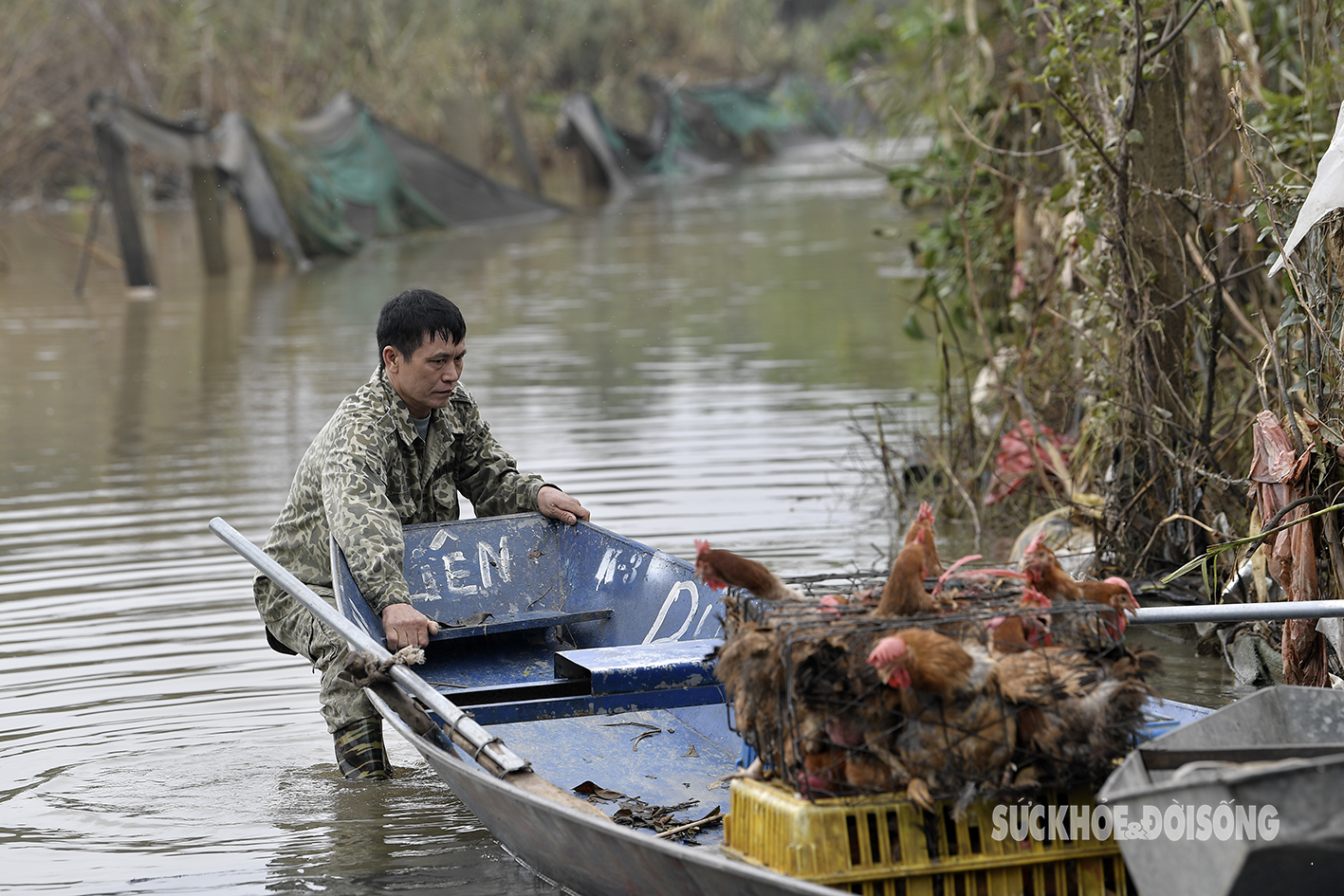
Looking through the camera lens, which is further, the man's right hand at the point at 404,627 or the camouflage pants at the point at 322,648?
the camouflage pants at the point at 322,648

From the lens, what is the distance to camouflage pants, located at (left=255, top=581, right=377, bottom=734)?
5.25m

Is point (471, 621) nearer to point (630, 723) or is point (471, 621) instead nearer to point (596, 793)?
point (630, 723)

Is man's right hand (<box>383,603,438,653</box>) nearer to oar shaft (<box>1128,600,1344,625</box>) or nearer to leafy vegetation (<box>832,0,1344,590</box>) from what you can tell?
oar shaft (<box>1128,600,1344,625</box>)

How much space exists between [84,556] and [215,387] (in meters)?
5.28

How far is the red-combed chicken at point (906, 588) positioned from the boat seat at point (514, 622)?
2389 millimetres

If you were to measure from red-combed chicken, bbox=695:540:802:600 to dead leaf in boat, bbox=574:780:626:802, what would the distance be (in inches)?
39.1

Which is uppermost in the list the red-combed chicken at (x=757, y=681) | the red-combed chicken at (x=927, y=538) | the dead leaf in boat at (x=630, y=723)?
the red-combed chicken at (x=927, y=538)

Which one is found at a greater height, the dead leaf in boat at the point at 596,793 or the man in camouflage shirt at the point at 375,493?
the man in camouflage shirt at the point at 375,493

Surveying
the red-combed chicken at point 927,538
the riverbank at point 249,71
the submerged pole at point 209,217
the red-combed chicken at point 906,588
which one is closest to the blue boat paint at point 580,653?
the red-combed chicken at point 927,538

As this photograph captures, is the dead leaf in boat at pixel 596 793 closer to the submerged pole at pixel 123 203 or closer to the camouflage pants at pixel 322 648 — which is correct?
the camouflage pants at pixel 322 648

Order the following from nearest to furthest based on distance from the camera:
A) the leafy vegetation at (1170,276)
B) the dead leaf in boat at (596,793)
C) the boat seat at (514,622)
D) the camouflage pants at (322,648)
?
the dead leaf in boat at (596,793) < the camouflage pants at (322,648) < the leafy vegetation at (1170,276) < the boat seat at (514,622)

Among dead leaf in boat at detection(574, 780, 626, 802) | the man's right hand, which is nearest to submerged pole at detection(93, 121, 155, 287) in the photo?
the man's right hand

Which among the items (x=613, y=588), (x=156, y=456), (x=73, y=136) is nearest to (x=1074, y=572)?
(x=613, y=588)

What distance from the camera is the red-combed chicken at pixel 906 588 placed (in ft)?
11.3
